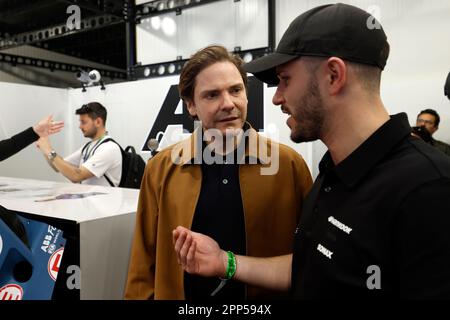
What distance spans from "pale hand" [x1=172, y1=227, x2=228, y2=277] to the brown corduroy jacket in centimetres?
17

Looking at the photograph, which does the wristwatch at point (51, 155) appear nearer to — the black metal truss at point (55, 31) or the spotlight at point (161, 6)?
the spotlight at point (161, 6)

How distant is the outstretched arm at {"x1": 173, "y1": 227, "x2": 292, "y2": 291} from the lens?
1.07 meters

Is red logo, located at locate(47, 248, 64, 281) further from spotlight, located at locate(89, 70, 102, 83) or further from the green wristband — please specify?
spotlight, located at locate(89, 70, 102, 83)

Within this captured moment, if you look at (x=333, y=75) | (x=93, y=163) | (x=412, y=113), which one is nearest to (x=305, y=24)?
(x=333, y=75)

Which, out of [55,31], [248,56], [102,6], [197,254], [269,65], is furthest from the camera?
[55,31]

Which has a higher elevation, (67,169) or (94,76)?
(94,76)

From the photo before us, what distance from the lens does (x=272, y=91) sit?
3.77 m

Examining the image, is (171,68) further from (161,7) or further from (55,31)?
(55,31)

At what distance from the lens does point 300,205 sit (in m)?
1.31

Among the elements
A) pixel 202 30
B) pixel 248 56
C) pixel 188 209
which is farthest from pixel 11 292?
A: pixel 202 30

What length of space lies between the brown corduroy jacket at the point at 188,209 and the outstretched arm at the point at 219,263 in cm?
10

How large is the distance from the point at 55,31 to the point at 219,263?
748cm

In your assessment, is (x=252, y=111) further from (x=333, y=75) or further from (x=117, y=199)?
(x=333, y=75)

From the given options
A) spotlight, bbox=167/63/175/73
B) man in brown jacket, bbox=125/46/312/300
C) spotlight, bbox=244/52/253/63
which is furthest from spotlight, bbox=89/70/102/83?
man in brown jacket, bbox=125/46/312/300
